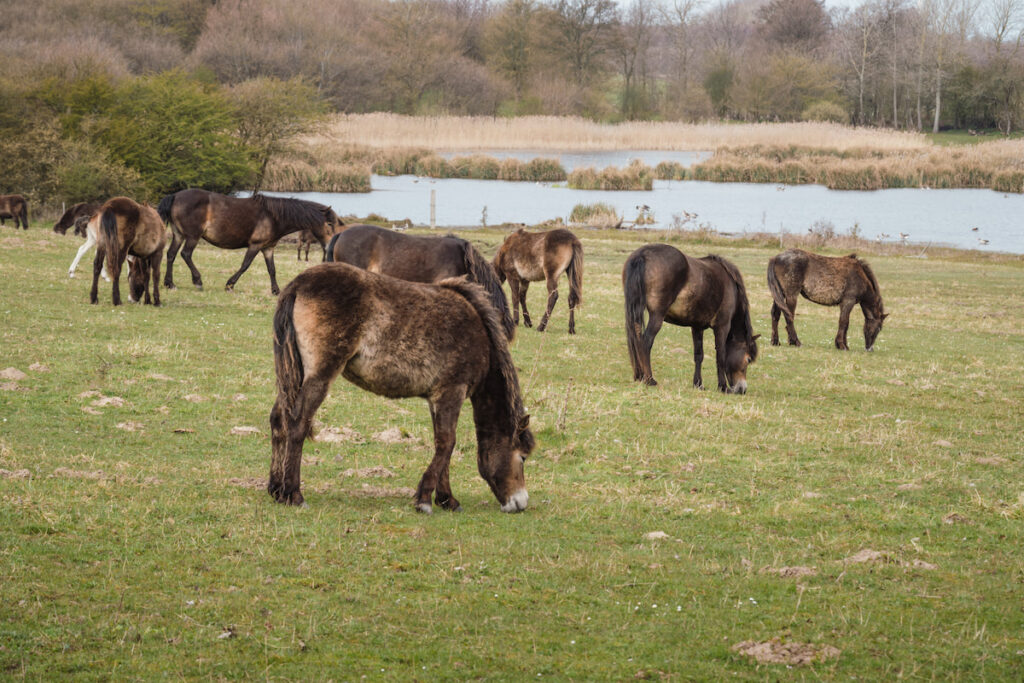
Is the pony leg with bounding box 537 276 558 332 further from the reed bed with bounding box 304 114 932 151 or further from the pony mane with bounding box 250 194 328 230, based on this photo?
the reed bed with bounding box 304 114 932 151

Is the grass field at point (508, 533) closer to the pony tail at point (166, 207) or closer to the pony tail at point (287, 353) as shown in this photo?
the pony tail at point (287, 353)

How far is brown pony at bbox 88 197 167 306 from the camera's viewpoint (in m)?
14.4

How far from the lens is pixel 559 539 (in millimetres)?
6301

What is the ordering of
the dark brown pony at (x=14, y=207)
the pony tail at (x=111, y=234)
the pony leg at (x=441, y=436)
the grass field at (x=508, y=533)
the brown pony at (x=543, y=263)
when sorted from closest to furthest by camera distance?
the grass field at (x=508, y=533), the pony leg at (x=441, y=436), the pony tail at (x=111, y=234), the brown pony at (x=543, y=263), the dark brown pony at (x=14, y=207)

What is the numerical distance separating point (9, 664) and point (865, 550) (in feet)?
16.4

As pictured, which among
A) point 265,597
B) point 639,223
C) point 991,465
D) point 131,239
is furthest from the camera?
point 639,223

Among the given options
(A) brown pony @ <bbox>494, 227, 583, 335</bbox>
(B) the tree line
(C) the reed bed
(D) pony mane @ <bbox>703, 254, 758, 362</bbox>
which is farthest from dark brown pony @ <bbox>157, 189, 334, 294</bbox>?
(C) the reed bed

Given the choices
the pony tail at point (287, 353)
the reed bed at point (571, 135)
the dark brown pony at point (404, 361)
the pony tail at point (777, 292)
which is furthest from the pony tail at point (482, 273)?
the reed bed at point (571, 135)

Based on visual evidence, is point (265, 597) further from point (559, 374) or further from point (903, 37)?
point (903, 37)

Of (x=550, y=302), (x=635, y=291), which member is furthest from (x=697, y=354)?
(x=550, y=302)

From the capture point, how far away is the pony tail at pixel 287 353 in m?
6.30

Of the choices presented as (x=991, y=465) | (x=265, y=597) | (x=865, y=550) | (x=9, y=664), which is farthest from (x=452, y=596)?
(x=991, y=465)

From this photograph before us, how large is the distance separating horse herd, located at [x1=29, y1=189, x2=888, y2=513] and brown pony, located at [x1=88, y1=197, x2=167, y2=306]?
0.07 feet

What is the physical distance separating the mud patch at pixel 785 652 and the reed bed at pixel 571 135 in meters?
62.5
